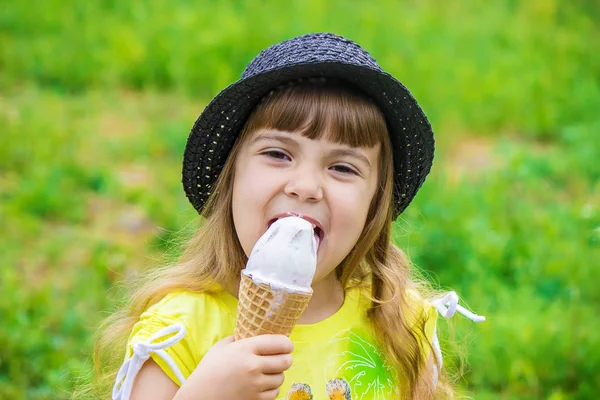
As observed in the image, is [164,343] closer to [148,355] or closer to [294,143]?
[148,355]

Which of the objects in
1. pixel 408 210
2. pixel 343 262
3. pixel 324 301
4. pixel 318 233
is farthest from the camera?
pixel 408 210

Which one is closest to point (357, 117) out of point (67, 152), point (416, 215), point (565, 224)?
point (416, 215)

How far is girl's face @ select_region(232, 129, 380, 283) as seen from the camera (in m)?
2.04

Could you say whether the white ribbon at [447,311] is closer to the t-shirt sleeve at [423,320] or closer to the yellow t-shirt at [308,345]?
the t-shirt sleeve at [423,320]

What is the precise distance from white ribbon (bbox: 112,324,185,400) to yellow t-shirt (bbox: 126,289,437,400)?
2 centimetres

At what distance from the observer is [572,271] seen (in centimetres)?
414

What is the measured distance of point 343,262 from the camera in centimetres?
244

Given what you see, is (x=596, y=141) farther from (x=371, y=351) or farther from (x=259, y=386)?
(x=259, y=386)

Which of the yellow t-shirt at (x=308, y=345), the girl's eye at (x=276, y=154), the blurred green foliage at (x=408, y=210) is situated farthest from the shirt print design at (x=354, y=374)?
the blurred green foliage at (x=408, y=210)

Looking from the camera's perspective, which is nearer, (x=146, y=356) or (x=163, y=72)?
(x=146, y=356)

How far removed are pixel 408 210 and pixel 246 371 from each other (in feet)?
9.11

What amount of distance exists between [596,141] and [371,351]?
4177mm

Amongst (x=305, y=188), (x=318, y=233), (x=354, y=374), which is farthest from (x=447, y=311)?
(x=305, y=188)

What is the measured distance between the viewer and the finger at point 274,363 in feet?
5.97
